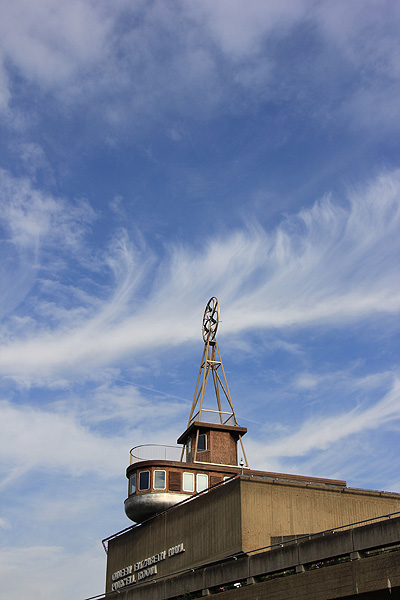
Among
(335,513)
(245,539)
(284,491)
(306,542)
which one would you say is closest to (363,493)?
(335,513)

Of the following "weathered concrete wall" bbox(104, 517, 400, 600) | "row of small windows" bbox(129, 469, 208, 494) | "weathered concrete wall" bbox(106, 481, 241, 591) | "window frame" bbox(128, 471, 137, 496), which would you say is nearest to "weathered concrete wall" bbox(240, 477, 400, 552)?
"weathered concrete wall" bbox(106, 481, 241, 591)

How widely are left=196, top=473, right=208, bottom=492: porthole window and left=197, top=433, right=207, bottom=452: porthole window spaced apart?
11.0ft

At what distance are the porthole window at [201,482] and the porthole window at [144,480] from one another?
325 centimetres

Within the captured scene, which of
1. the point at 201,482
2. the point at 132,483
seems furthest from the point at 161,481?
the point at 201,482

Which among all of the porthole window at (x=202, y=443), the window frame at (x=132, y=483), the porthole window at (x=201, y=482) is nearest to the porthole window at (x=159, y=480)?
the window frame at (x=132, y=483)

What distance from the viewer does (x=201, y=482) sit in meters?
43.8

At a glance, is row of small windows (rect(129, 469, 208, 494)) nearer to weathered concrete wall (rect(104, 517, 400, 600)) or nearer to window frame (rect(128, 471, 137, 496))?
window frame (rect(128, 471, 137, 496))

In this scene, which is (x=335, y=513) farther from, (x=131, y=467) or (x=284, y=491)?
(x=131, y=467)

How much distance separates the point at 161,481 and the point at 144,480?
1176 mm

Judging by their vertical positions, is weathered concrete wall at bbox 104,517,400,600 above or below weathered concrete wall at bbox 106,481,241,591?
below

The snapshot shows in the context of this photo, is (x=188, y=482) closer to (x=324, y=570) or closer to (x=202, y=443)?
(x=202, y=443)

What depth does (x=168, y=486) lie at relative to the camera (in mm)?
42750

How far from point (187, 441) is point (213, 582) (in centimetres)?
1923

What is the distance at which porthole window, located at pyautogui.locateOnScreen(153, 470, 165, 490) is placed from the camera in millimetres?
42709
